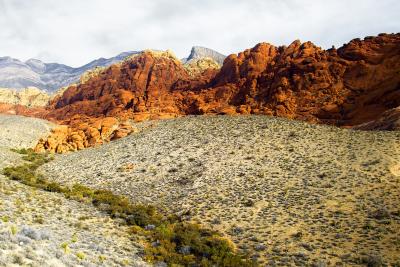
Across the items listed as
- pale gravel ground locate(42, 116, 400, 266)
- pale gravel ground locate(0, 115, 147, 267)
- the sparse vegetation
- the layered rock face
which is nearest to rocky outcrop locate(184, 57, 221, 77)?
the layered rock face

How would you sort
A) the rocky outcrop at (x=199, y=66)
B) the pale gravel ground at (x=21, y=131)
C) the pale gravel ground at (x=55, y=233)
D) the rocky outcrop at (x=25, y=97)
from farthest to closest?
the rocky outcrop at (x=25, y=97), the rocky outcrop at (x=199, y=66), the pale gravel ground at (x=21, y=131), the pale gravel ground at (x=55, y=233)

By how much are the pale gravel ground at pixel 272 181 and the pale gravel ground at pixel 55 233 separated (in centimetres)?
645

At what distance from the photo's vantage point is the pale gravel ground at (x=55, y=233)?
15.2 metres

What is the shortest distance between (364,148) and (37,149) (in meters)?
50.6

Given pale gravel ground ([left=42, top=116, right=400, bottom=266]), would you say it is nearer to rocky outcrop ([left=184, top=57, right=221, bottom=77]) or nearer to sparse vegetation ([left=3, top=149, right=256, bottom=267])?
sparse vegetation ([left=3, top=149, right=256, bottom=267])

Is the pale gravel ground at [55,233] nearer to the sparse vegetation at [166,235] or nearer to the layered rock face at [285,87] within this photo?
the sparse vegetation at [166,235]

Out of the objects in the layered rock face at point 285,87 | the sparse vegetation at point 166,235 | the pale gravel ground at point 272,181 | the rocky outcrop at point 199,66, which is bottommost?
the sparse vegetation at point 166,235

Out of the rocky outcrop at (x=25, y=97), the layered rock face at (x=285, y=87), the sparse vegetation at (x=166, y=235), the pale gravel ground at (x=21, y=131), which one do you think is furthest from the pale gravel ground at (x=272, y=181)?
the rocky outcrop at (x=25, y=97)

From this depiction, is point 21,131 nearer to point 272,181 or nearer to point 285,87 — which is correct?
point 285,87

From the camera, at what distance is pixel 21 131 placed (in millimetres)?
72188

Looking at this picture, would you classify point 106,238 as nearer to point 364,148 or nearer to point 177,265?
point 177,265

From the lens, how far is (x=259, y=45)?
88125 millimetres

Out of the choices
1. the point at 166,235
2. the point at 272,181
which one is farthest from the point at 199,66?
the point at 166,235

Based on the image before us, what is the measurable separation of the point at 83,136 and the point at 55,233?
47276 mm
